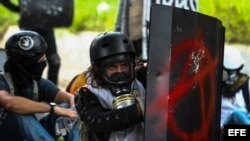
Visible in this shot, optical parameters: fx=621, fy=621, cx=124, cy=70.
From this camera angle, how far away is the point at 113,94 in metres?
3.03

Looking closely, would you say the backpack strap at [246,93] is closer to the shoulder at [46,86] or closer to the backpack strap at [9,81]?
the shoulder at [46,86]

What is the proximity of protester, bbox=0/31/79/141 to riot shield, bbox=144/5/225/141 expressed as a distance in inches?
53.2

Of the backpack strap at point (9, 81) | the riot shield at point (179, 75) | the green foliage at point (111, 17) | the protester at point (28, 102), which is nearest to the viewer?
the riot shield at point (179, 75)

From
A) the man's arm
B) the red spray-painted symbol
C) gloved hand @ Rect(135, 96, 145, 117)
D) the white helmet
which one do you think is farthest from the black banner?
the red spray-painted symbol

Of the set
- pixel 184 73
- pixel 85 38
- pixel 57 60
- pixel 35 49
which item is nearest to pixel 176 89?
pixel 184 73

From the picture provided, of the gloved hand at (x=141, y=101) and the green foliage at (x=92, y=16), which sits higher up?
the gloved hand at (x=141, y=101)

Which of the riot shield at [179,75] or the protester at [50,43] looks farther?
the protester at [50,43]

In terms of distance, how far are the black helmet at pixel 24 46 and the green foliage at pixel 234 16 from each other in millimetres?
3767

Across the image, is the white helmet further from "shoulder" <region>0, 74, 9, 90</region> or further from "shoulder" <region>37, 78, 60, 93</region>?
"shoulder" <region>0, 74, 9, 90</region>

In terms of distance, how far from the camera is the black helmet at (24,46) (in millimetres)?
4191

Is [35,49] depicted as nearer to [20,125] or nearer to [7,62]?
[7,62]

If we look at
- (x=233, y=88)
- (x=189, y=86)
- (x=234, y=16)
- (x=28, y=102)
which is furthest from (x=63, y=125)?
(x=234, y=16)

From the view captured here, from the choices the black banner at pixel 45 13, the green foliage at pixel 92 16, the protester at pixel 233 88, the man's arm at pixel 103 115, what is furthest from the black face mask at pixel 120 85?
the green foliage at pixel 92 16

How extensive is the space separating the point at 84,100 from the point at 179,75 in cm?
63
